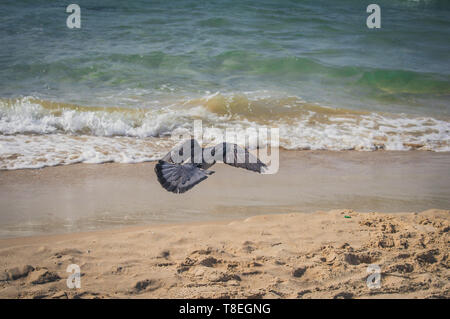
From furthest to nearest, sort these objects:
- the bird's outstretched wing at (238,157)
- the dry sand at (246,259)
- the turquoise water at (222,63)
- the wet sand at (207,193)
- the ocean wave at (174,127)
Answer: the turquoise water at (222,63)
the ocean wave at (174,127)
the wet sand at (207,193)
the bird's outstretched wing at (238,157)
the dry sand at (246,259)

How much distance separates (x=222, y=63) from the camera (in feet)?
35.4

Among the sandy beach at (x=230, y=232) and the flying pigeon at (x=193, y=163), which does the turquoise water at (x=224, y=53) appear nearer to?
the sandy beach at (x=230, y=232)

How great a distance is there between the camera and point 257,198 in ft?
15.3

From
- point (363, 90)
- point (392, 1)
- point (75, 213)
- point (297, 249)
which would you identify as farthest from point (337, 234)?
point (392, 1)

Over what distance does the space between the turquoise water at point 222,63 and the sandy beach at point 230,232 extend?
1.54 meters

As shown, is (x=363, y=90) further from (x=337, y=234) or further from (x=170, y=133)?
(x=337, y=234)

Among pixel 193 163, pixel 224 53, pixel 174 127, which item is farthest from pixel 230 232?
pixel 224 53

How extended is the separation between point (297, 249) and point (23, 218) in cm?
246

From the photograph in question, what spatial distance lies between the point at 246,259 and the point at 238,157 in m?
0.79

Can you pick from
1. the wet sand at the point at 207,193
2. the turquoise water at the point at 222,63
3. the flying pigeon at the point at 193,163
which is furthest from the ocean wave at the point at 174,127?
the flying pigeon at the point at 193,163

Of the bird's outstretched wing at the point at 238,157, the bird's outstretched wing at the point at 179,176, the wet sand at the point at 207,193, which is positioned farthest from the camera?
the wet sand at the point at 207,193

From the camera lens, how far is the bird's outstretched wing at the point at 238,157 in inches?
136

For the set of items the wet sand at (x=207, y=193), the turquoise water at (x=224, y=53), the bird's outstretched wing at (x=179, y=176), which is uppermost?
the turquoise water at (x=224, y=53)

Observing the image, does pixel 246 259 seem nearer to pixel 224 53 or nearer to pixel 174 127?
pixel 174 127
